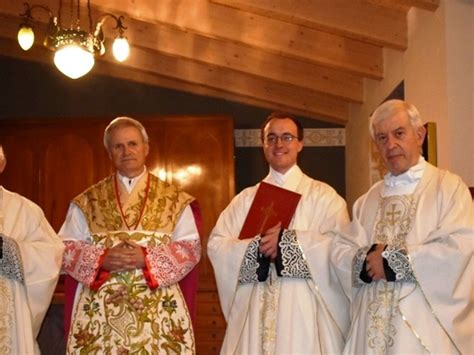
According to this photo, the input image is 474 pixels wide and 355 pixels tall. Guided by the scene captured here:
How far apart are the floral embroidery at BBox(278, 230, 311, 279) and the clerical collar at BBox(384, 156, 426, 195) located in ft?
1.56

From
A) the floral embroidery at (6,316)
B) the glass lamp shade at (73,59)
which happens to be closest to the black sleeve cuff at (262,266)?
the floral embroidery at (6,316)

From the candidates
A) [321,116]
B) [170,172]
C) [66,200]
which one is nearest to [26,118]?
[66,200]

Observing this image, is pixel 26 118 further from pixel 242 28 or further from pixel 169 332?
pixel 169 332

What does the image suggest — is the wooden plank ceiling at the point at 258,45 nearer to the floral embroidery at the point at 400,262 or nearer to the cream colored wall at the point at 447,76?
the cream colored wall at the point at 447,76

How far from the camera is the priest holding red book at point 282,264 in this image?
4.12 m

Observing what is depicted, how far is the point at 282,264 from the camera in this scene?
13.5 feet

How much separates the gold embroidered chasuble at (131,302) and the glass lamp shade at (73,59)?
1.70 metres

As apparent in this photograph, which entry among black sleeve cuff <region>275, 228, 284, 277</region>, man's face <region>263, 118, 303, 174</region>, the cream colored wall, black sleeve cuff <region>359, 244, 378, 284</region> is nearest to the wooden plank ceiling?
the cream colored wall

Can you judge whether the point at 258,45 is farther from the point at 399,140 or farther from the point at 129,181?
the point at 399,140

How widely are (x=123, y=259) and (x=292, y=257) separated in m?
0.77

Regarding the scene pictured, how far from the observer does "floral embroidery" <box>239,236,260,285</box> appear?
13.6 feet

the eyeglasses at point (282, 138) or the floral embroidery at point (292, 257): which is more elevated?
the eyeglasses at point (282, 138)

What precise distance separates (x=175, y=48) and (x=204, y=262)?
2292mm

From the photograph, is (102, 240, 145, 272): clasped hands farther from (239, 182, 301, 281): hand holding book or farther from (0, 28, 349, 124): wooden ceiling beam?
(0, 28, 349, 124): wooden ceiling beam
